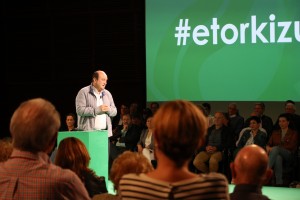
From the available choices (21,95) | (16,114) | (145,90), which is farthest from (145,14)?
(16,114)

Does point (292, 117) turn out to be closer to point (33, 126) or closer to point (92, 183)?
point (92, 183)

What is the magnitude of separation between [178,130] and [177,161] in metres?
0.10

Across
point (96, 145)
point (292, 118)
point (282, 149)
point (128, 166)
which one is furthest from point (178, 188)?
point (292, 118)

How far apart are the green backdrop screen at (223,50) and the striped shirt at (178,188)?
19.5ft

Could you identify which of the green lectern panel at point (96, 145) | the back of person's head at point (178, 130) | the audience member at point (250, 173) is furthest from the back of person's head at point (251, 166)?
the green lectern panel at point (96, 145)

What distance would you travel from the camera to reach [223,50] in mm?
7707

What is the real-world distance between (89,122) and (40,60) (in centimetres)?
425

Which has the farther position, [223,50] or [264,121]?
[223,50]

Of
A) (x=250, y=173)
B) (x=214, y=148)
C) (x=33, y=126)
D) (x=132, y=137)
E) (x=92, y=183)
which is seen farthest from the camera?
(x=132, y=137)

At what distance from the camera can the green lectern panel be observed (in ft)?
17.0

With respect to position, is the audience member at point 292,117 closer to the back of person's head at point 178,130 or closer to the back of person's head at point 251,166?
the back of person's head at point 251,166

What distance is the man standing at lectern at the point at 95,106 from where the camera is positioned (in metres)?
5.66

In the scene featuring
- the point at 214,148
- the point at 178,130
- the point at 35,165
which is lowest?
the point at 214,148

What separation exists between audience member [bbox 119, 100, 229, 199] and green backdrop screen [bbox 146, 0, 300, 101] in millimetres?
5958
